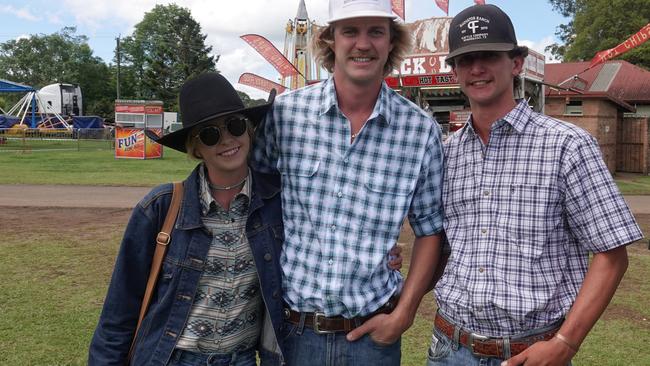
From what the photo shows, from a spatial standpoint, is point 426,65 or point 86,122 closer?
point 426,65

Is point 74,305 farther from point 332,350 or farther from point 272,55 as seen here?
point 272,55

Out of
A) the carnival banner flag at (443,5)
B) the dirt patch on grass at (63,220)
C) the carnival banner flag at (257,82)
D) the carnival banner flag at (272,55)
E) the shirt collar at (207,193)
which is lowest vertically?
the dirt patch on grass at (63,220)

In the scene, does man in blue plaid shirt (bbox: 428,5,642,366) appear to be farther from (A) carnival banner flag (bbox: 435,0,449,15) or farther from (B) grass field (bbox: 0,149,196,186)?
(A) carnival banner flag (bbox: 435,0,449,15)

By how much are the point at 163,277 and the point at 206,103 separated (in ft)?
2.43

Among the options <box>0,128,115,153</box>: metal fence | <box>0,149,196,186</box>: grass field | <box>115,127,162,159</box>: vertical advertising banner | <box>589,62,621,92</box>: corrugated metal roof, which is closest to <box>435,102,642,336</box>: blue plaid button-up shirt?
<box>0,149,196,186</box>: grass field

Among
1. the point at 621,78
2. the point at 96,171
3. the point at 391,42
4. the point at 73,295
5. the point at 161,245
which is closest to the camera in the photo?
the point at 161,245

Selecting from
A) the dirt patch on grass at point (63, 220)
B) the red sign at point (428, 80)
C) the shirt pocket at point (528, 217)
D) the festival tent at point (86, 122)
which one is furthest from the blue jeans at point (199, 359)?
the festival tent at point (86, 122)

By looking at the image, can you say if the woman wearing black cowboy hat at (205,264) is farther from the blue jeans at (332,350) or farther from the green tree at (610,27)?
the green tree at (610,27)

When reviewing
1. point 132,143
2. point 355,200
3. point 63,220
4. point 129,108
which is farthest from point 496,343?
point 129,108

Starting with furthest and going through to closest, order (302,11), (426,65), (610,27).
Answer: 1. (610,27)
2. (302,11)
3. (426,65)

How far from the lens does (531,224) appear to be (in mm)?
2242

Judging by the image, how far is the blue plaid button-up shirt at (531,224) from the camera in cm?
217

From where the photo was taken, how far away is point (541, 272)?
7.36 ft

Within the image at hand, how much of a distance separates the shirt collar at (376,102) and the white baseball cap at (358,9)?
293 millimetres
